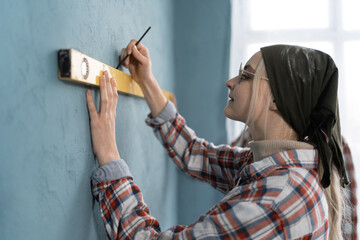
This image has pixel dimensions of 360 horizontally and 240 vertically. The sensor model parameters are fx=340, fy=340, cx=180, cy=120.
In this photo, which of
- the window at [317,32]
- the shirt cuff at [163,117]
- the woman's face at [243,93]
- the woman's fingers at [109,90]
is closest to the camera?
the woman's fingers at [109,90]

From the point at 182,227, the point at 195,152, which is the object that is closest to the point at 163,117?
the point at 195,152

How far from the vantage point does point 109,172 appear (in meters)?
0.84

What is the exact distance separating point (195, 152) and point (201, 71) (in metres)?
0.69

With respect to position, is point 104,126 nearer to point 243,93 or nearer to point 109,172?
point 109,172

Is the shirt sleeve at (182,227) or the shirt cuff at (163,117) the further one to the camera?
the shirt cuff at (163,117)

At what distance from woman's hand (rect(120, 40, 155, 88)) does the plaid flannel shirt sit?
41cm

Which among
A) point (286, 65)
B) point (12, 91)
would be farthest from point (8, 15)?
point (286, 65)

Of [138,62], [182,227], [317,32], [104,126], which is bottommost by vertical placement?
[182,227]

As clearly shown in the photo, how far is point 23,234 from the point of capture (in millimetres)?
599

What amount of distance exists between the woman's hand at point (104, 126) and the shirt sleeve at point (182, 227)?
75 mm

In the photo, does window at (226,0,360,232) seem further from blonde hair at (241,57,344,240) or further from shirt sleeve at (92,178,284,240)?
shirt sleeve at (92,178,284,240)

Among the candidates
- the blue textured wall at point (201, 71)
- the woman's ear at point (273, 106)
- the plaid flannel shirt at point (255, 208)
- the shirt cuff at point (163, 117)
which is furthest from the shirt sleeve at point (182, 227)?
the blue textured wall at point (201, 71)

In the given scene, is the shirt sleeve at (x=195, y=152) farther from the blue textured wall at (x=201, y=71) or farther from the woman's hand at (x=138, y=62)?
the blue textured wall at (x=201, y=71)

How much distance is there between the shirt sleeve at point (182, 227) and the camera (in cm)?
77
